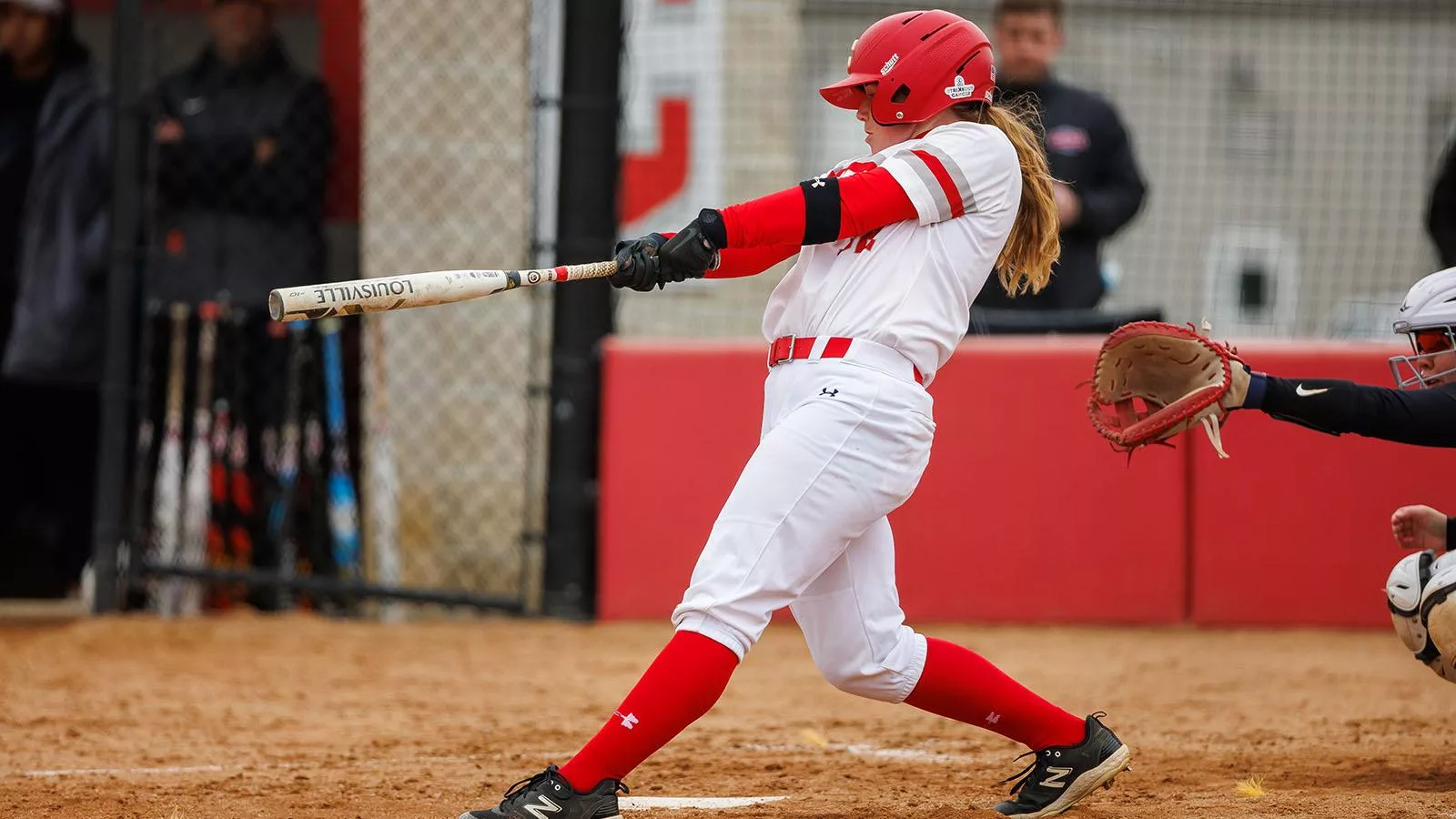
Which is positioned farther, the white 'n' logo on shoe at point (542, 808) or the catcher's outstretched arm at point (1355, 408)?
the catcher's outstretched arm at point (1355, 408)

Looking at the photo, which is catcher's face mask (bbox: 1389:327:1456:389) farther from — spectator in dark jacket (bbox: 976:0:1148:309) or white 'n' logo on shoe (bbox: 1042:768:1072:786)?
spectator in dark jacket (bbox: 976:0:1148:309)

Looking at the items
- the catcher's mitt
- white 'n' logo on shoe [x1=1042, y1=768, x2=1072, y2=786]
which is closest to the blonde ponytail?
the catcher's mitt

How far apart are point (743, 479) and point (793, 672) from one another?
2.66m

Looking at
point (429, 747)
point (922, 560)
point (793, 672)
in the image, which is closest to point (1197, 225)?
point (922, 560)

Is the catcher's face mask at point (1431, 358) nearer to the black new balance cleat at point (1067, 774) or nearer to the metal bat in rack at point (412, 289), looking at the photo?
the black new balance cleat at point (1067, 774)

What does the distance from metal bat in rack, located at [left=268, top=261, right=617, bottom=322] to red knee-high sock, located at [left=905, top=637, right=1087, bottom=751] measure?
1056mm

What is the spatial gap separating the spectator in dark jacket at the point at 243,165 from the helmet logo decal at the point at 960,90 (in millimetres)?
4234

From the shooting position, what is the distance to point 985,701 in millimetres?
3471

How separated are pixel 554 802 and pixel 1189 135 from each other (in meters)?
14.4

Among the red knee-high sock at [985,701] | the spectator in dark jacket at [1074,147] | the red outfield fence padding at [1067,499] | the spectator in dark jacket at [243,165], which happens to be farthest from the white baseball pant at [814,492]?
the spectator in dark jacket at [243,165]

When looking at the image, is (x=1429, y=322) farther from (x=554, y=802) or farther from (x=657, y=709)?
(x=554, y=802)

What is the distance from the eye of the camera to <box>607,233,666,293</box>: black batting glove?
3133 millimetres

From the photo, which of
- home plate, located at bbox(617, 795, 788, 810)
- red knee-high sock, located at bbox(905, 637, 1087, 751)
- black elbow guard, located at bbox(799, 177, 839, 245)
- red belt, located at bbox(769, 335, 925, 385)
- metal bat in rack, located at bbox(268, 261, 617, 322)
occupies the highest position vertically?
black elbow guard, located at bbox(799, 177, 839, 245)

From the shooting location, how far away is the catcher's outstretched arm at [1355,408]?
324 centimetres
